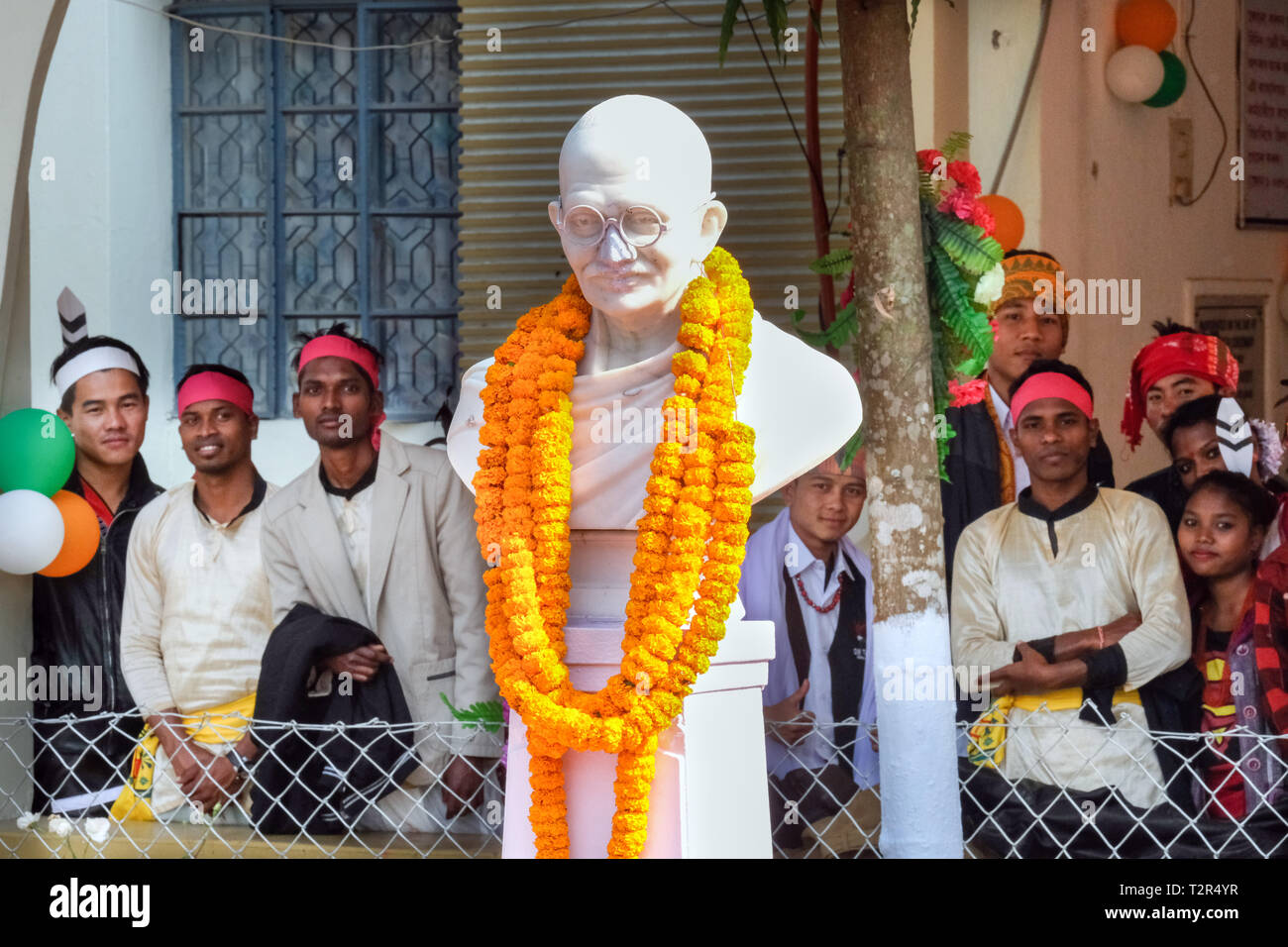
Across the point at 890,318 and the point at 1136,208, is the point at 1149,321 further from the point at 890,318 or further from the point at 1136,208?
the point at 890,318

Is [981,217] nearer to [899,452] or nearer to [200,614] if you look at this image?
[899,452]

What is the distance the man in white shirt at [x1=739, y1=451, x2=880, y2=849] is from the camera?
475cm

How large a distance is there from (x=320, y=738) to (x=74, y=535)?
1117 millimetres

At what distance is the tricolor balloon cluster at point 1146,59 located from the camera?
4.98m

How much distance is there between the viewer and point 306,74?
5617mm

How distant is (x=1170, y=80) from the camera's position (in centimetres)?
503

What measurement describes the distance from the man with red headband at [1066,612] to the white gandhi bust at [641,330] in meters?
1.68

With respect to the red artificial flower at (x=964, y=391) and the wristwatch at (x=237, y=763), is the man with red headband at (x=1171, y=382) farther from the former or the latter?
the wristwatch at (x=237, y=763)

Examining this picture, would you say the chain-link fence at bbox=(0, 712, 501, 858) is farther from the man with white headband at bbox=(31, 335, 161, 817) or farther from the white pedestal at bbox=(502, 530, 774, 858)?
the white pedestal at bbox=(502, 530, 774, 858)

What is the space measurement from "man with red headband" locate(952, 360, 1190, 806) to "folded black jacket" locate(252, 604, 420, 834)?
1932 millimetres

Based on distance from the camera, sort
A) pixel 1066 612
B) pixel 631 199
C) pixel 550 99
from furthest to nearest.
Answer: pixel 550 99 → pixel 1066 612 → pixel 631 199

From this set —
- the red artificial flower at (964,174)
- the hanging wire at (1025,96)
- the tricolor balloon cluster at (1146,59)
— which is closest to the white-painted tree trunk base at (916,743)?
the red artificial flower at (964,174)

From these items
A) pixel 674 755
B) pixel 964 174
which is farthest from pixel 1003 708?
pixel 674 755

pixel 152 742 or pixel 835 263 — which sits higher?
pixel 835 263
